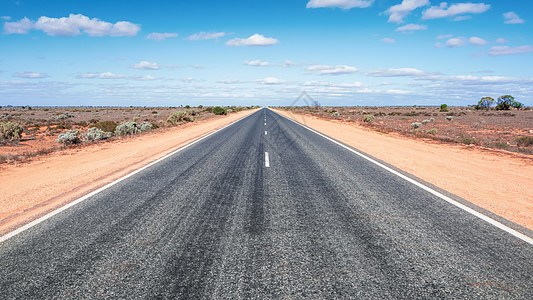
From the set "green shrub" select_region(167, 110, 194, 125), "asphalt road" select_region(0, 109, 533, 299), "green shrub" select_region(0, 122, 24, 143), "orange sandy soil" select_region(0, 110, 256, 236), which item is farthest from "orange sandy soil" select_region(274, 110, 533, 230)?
"green shrub" select_region(167, 110, 194, 125)

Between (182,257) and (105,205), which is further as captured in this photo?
(105,205)

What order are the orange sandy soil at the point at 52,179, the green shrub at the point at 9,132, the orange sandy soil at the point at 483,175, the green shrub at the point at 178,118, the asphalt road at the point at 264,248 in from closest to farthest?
the asphalt road at the point at 264,248
the orange sandy soil at the point at 52,179
the orange sandy soil at the point at 483,175
the green shrub at the point at 9,132
the green shrub at the point at 178,118

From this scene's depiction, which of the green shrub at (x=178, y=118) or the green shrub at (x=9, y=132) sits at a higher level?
the green shrub at (x=178, y=118)

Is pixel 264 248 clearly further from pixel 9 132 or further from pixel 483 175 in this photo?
pixel 9 132

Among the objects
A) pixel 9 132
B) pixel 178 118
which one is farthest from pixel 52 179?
pixel 178 118

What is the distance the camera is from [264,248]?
325cm

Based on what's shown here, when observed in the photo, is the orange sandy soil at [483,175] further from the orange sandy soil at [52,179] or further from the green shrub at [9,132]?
the green shrub at [9,132]

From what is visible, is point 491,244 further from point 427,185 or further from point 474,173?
point 474,173

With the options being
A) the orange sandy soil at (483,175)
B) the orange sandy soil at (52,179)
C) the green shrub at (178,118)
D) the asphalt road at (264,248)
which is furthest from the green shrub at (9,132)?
the orange sandy soil at (483,175)

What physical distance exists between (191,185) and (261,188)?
1484 millimetres

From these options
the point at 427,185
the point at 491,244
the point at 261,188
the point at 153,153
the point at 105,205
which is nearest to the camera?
the point at 491,244

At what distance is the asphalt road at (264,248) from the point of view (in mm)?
2566

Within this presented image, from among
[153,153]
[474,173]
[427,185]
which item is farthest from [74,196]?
[474,173]

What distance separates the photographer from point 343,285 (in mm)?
2596
